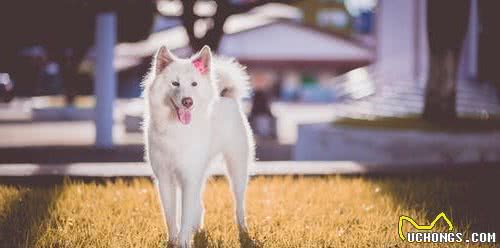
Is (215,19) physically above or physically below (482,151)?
above

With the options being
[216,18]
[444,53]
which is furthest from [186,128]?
[216,18]

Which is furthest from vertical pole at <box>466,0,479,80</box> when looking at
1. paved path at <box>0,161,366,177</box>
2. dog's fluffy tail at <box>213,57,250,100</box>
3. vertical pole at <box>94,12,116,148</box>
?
dog's fluffy tail at <box>213,57,250,100</box>

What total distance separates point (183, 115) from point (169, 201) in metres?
0.68

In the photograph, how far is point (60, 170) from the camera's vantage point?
7492 millimetres

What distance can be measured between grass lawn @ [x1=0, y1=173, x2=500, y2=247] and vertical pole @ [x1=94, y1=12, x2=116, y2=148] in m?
6.06

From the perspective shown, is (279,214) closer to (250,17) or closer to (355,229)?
(355,229)

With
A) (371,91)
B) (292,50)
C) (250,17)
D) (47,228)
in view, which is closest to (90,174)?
(47,228)

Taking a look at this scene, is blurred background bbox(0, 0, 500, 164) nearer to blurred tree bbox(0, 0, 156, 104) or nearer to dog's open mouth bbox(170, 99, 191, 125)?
blurred tree bbox(0, 0, 156, 104)

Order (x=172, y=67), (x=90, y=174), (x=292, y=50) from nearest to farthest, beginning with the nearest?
(x=172, y=67) < (x=90, y=174) < (x=292, y=50)

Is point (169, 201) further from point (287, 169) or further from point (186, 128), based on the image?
point (287, 169)

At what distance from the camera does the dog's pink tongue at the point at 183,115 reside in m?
4.21

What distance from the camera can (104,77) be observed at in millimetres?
13367

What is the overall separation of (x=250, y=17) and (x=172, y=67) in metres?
41.1

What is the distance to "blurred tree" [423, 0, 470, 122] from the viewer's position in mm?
9977
